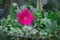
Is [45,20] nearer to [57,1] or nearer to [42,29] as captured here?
[42,29]

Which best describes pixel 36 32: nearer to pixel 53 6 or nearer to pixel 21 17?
pixel 21 17

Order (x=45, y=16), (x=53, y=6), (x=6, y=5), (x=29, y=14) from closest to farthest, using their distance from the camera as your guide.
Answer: (x=29, y=14), (x=45, y=16), (x=6, y=5), (x=53, y=6)

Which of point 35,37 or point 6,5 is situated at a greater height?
point 6,5

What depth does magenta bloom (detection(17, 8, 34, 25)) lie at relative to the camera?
A: 162 centimetres

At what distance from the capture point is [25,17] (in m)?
1.67

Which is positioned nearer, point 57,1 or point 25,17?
point 25,17

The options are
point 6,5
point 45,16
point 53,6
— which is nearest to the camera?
point 45,16

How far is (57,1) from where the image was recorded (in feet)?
8.34

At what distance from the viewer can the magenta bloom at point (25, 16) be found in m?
1.62

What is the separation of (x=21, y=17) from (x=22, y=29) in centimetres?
10

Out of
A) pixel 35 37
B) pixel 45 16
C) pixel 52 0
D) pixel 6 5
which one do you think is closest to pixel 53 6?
pixel 52 0

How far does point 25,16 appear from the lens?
165 centimetres

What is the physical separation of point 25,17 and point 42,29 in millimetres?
152

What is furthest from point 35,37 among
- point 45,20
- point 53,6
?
point 53,6
